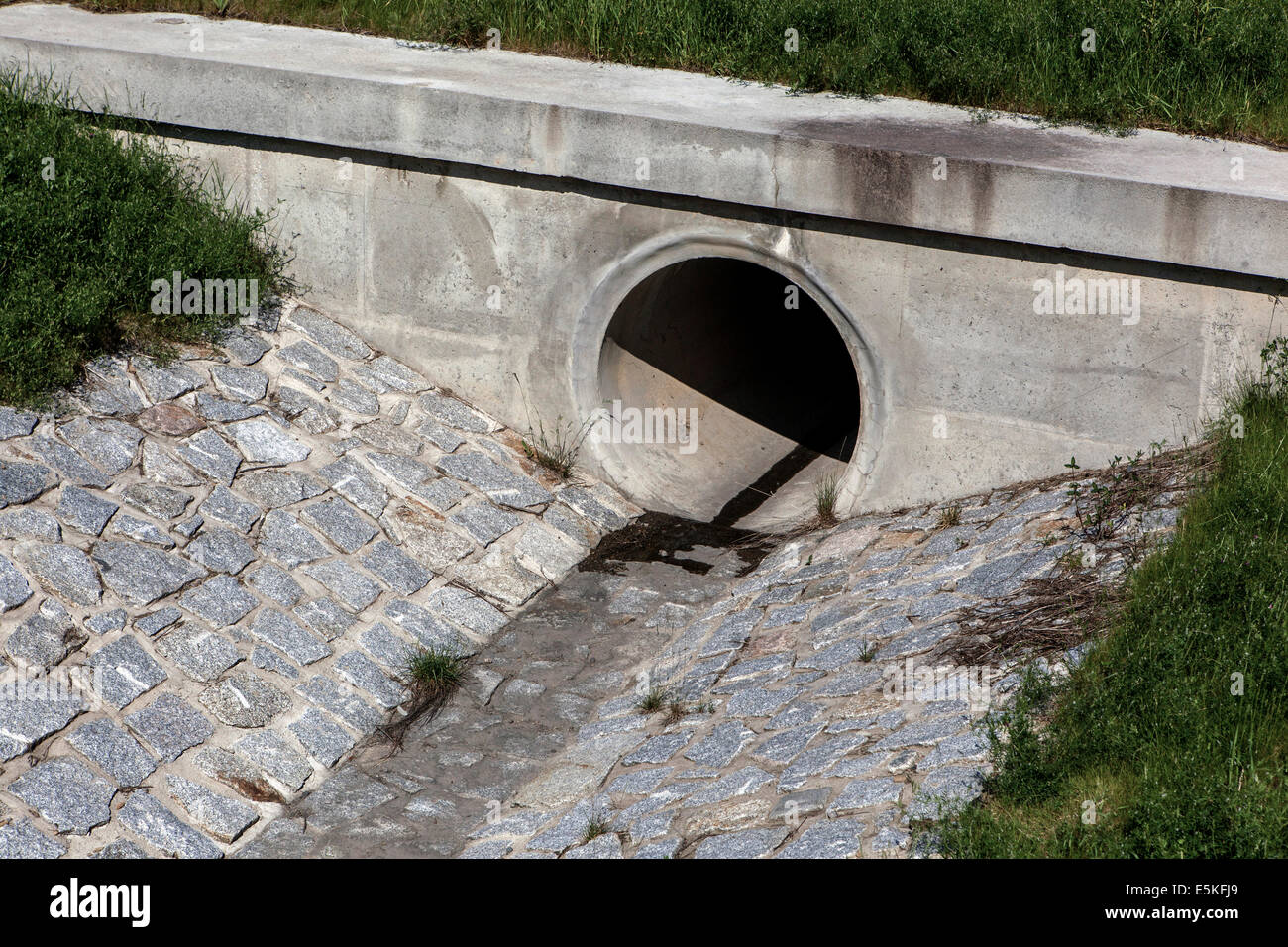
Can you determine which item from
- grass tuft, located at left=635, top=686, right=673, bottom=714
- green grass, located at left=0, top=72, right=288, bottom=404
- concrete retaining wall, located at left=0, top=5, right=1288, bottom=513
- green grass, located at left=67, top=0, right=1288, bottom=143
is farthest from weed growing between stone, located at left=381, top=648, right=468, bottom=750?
green grass, located at left=67, top=0, right=1288, bottom=143

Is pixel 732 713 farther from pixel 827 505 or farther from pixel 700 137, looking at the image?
pixel 700 137

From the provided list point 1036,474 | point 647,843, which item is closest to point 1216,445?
point 1036,474

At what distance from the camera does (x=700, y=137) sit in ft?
27.3

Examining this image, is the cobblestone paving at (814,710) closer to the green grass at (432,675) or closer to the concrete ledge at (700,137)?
the green grass at (432,675)

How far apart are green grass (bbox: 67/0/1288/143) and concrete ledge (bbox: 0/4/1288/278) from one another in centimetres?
23

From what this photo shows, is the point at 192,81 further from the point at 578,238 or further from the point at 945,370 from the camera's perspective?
the point at 945,370

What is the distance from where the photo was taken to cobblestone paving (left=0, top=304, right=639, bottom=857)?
6293 millimetres

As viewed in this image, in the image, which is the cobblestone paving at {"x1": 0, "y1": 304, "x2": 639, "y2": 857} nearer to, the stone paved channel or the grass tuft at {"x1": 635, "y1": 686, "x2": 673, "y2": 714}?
the stone paved channel

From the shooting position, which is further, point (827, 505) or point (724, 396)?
point (724, 396)

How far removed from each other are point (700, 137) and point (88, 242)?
3.78 m

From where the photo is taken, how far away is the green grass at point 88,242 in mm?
7742

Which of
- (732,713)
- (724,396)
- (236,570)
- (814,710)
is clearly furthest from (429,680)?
(724,396)

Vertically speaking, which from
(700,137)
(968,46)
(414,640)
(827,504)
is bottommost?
(414,640)

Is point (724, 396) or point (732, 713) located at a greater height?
point (724, 396)
